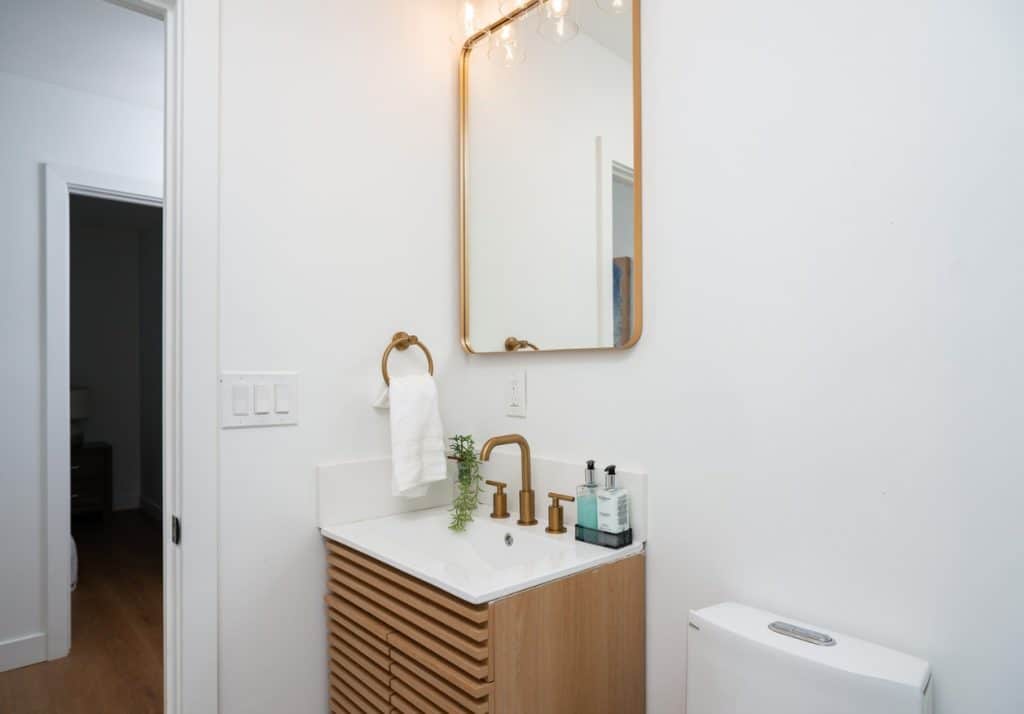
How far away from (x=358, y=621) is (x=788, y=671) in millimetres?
850

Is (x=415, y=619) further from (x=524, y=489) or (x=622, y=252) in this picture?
(x=622, y=252)

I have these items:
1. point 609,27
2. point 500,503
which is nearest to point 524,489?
point 500,503

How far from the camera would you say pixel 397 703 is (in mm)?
1147

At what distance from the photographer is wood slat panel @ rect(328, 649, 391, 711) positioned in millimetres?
1192

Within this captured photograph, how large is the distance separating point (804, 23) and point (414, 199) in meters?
0.99

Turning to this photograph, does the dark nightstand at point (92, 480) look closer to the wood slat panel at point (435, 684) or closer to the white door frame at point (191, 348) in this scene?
the white door frame at point (191, 348)

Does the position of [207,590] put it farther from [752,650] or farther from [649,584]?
[752,650]

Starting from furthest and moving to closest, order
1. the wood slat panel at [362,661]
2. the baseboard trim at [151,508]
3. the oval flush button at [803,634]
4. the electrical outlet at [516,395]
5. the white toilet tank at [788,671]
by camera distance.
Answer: the baseboard trim at [151,508] → the electrical outlet at [516,395] → the wood slat panel at [362,661] → the oval flush button at [803,634] → the white toilet tank at [788,671]

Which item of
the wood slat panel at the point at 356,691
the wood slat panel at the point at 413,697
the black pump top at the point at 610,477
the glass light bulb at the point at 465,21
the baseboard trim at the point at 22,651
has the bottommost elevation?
the baseboard trim at the point at 22,651

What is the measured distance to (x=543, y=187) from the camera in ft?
4.86

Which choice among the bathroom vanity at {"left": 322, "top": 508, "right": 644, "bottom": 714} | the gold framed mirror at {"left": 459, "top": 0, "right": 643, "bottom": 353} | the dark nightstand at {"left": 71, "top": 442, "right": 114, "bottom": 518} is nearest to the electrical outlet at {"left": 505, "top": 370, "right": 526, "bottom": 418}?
the gold framed mirror at {"left": 459, "top": 0, "right": 643, "bottom": 353}

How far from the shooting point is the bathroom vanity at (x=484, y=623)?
0.97 metres

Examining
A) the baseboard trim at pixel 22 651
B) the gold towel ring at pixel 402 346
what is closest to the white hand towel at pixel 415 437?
the gold towel ring at pixel 402 346

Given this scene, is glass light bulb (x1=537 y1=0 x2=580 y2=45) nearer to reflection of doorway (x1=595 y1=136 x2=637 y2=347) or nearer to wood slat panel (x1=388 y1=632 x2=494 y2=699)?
reflection of doorway (x1=595 y1=136 x2=637 y2=347)
